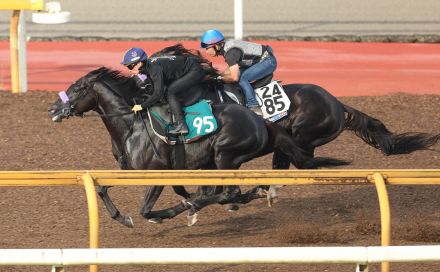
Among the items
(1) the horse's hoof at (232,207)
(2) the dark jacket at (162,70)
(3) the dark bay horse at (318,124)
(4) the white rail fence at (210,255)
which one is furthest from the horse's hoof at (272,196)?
(4) the white rail fence at (210,255)

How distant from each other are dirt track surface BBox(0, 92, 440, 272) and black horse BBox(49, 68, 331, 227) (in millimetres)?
292

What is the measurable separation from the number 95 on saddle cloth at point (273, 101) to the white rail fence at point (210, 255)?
4.19 m

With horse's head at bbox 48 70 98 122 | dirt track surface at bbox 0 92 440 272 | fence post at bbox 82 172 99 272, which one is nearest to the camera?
fence post at bbox 82 172 99 272

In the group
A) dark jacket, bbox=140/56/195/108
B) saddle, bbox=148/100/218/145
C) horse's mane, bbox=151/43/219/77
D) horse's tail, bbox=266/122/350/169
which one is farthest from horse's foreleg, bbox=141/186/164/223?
horse's mane, bbox=151/43/219/77

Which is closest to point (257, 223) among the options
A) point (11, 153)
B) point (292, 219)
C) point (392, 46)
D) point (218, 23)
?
point (292, 219)

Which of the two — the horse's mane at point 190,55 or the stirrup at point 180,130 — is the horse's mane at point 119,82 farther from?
the stirrup at point 180,130

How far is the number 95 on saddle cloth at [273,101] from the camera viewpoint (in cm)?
981

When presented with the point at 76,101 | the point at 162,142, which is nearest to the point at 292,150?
the point at 162,142

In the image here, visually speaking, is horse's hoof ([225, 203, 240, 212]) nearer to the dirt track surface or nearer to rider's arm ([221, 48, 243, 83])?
the dirt track surface

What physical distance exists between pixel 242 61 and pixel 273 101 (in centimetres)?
49

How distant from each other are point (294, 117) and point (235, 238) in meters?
1.60

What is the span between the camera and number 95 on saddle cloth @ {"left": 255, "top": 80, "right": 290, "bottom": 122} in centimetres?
981

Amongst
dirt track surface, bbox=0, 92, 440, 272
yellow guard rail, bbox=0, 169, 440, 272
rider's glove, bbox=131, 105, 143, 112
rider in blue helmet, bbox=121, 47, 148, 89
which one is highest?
rider in blue helmet, bbox=121, 47, 148, 89

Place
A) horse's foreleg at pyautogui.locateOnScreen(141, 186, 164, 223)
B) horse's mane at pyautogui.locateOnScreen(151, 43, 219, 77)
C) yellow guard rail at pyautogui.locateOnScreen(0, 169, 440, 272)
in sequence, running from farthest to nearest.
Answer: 1. horse's mane at pyautogui.locateOnScreen(151, 43, 219, 77)
2. horse's foreleg at pyautogui.locateOnScreen(141, 186, 164, 223)
3. yellow guard rail at pyautogui.locateOnScreen(0, 169, 440, 272)
